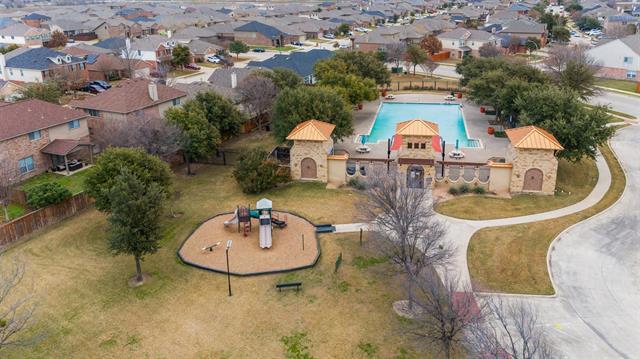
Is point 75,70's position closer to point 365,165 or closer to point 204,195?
point 204,195

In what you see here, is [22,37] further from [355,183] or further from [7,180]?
[355,183]

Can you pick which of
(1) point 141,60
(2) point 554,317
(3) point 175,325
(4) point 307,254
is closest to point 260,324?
(3) point 175,325

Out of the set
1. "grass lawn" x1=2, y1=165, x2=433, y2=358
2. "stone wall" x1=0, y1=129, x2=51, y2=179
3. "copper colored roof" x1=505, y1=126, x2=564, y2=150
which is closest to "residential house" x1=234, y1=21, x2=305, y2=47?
"stone wall" x1=0, y1=129, x2=51, y2=179

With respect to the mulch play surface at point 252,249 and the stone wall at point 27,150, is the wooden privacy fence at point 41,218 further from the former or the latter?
the mulch play surface at point 252,249

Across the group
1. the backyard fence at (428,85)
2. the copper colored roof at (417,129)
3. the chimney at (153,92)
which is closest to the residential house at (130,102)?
the chimney at (153,92)

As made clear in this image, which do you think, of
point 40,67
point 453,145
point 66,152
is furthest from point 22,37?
point 453,145

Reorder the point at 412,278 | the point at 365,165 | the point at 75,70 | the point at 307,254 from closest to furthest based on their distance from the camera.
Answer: the point at 412,278
the point at 307,254
the point at 365,165
the point at 75,70
